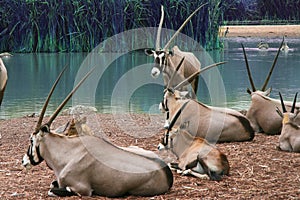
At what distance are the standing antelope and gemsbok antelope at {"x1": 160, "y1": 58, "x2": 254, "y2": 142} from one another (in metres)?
0.77

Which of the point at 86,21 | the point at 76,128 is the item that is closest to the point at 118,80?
the point at 86,21

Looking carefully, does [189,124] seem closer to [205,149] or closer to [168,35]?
[205,149]

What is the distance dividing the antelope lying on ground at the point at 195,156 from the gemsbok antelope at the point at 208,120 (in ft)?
2.53

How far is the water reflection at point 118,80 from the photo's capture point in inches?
486

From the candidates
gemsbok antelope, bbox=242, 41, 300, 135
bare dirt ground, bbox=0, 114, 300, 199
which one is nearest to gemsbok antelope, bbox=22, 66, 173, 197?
bare dirt ground, bbox=0, 114, 300, 199

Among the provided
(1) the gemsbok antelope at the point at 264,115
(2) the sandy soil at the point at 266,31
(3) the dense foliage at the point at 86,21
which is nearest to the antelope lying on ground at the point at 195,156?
(1) the gemsbok antelope at the point at 264,115

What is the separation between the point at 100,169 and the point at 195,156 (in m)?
1.08

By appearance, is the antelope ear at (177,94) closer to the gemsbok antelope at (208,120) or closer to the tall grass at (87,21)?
the gemsbok antelope at (208,120)

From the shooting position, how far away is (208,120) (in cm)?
743

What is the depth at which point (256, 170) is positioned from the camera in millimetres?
6105

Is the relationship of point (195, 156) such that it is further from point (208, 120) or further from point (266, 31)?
point (266, 31)

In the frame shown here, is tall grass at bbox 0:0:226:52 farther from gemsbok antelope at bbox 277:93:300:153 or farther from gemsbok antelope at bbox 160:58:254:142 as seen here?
gemsbok antelope at bbox 277:93:300:153

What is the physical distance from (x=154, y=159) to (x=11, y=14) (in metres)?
21.2

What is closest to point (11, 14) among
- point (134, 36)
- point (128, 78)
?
point (134, 36)
